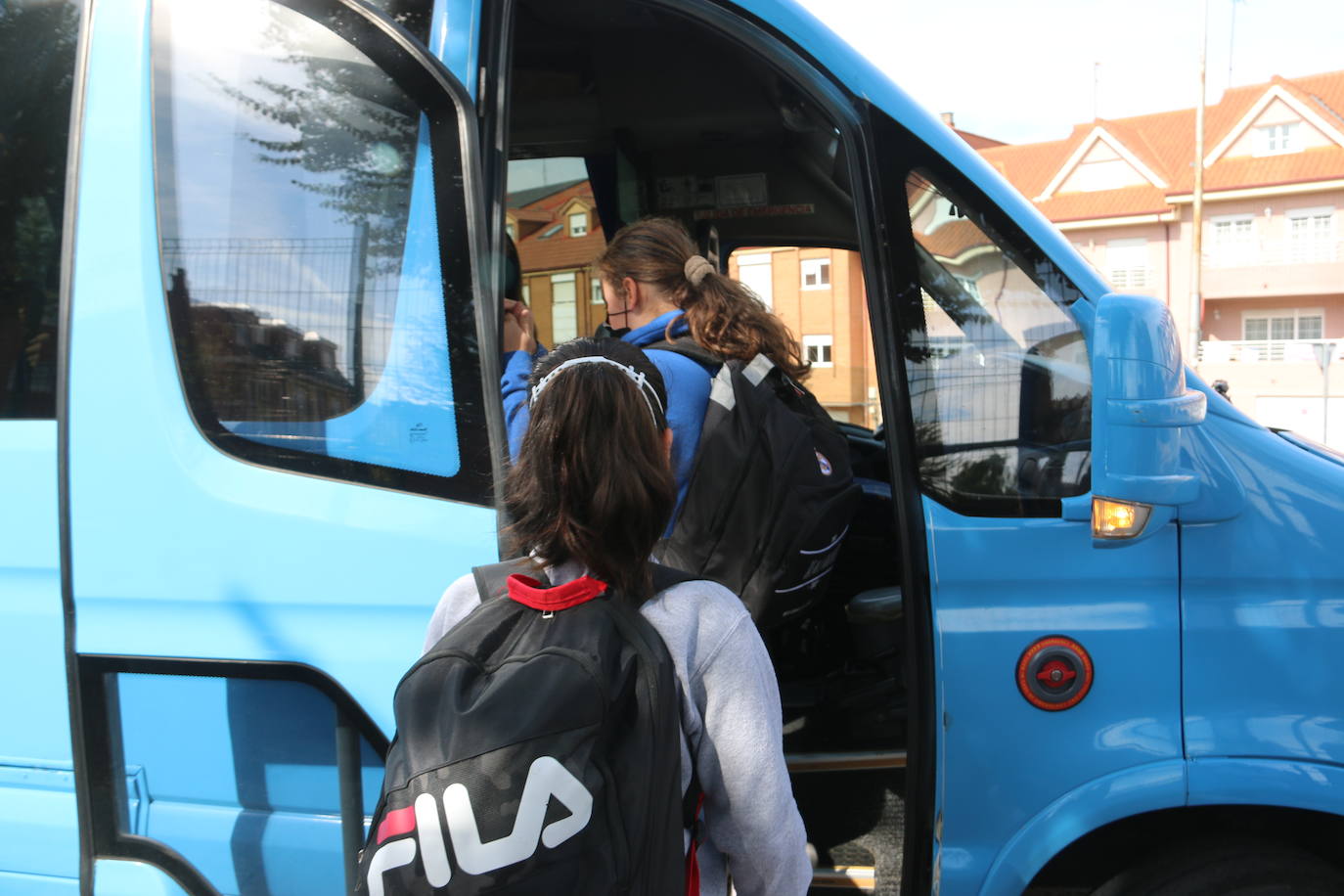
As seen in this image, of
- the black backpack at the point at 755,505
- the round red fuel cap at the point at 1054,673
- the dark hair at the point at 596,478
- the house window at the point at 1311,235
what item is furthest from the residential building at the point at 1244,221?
the dark hair at the point at 596,478

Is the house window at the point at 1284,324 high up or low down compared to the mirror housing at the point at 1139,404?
up

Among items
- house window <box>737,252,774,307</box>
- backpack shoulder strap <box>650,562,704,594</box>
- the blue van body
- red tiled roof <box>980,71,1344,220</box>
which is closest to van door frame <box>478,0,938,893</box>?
the blue van body

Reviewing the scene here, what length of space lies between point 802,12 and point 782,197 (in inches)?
89.4

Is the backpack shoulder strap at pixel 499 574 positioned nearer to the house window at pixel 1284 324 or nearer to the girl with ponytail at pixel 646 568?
the girl with ponytail at pixel 646 568

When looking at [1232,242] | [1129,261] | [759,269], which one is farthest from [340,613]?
[1232,242]

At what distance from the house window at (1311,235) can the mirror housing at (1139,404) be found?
122 ft

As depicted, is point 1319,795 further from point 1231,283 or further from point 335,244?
point 1231,283

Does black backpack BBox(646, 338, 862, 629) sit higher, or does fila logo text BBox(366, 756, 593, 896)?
black backpack BBox(646, 338, 862, 629)

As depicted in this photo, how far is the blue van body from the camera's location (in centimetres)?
184

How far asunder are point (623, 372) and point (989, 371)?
37.5 inches

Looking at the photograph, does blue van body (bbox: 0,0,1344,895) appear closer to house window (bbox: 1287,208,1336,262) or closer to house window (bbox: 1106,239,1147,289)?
house window (bbox: 1106,239,1147,289)

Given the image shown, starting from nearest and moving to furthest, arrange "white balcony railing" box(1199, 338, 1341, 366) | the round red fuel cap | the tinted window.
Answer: the round red fuel cap, the tinted window, "white balcony railing" box(1199, 338, 1341, 366)

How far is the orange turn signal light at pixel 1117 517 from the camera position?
1.76 metres

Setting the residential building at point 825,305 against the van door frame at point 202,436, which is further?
the residential building at point 825,305
